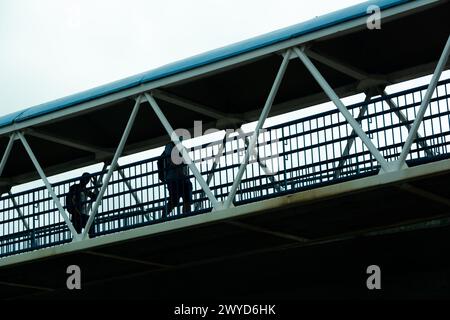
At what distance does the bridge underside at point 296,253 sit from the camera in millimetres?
20922

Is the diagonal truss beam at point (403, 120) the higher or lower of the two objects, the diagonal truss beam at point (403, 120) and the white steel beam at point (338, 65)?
the lower

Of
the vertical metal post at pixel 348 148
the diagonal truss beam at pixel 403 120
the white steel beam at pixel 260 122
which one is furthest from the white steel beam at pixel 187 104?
the diagonal truss beam at pixel 403 120

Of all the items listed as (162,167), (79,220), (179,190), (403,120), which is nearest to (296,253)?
(179,190)

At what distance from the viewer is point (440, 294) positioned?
22953 millimetres

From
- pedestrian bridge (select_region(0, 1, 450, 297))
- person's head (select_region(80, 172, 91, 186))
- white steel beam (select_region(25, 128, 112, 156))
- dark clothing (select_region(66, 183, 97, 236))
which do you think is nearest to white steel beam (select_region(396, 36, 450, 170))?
pedestrian bridge (select_region(0, 1, 450, 297))

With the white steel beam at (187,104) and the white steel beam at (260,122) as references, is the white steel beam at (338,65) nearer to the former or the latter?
the white steel beam at (260,122)

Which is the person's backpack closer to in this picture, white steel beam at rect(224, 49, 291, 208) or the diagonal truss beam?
white steel beam at rect(224, 49, 291, 208)

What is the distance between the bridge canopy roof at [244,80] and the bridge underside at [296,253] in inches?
123

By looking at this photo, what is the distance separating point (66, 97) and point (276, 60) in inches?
205

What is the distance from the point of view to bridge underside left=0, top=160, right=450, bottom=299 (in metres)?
20.9

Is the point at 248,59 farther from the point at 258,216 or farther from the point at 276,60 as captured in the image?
the point at 258,216

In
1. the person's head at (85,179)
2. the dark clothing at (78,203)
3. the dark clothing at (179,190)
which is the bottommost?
the dark clothing at (179,190)

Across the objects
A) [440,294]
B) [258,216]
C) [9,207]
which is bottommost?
[440,294]
